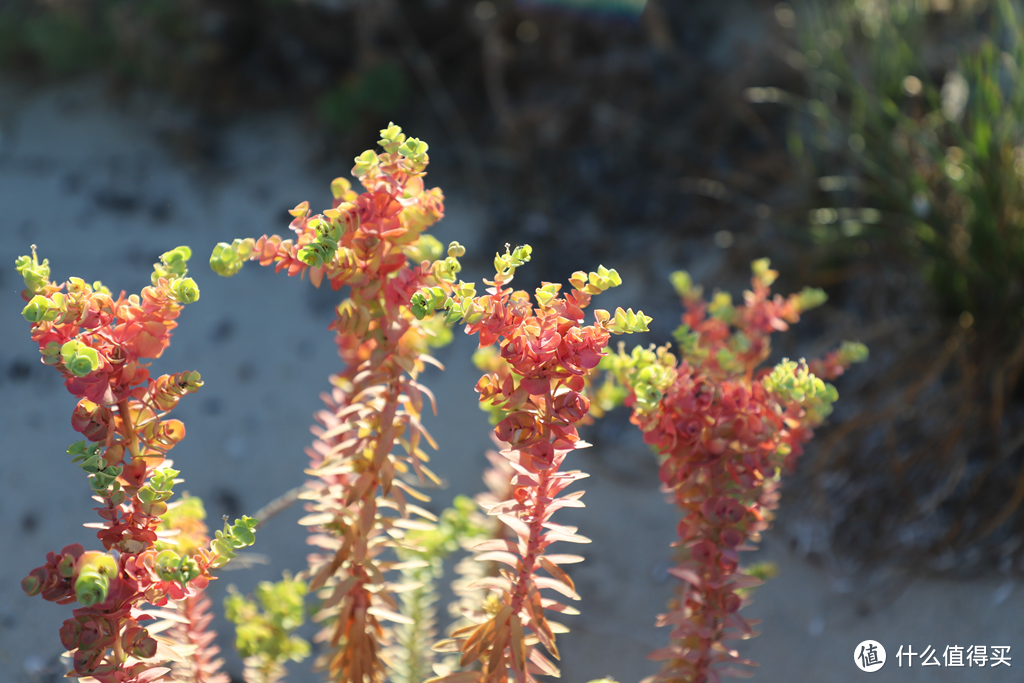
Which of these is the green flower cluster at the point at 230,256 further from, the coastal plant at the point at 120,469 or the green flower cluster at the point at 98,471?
the green flower cluster at the point at 98,471

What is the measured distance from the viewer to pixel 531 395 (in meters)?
0.75

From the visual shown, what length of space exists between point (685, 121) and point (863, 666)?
1896 mm

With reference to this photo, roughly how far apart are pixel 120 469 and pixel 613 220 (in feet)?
6.82

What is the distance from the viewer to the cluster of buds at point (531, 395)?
2.40ft

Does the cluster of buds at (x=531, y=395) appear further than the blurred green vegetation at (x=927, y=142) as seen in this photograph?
No

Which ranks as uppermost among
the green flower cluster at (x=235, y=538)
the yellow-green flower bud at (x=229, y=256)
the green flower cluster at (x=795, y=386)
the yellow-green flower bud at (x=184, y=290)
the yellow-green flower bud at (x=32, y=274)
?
the yellow-green flower bud at (x=229, y=256)

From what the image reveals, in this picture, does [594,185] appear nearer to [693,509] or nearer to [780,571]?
[780,571]

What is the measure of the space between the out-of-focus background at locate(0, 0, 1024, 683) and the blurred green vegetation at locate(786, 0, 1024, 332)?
11 mm

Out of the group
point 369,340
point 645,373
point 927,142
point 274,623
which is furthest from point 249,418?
point 927,142

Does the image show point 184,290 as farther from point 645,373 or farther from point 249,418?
point 249,418

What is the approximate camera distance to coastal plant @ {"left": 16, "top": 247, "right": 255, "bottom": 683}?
2.35 ft

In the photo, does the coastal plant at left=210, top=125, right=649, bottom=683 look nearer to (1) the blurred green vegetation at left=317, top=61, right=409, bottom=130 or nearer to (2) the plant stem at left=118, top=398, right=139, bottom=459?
(2) the plant stem at left=118, top=398, right=139, bottom=459

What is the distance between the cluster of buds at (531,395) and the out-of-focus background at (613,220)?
31.3 inches

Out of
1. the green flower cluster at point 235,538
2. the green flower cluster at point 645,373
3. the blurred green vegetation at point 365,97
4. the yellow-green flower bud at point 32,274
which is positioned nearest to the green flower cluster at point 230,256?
the yellow-green flower bud at point 32,274
